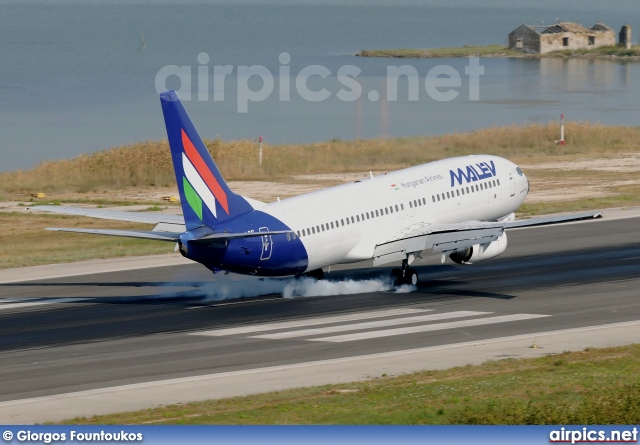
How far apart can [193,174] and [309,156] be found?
55690 millimetres

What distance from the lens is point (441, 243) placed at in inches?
1836

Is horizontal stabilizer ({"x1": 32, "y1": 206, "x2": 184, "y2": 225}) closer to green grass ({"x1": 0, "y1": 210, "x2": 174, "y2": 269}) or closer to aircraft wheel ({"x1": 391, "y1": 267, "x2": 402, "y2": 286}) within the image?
aircraft wheel ({"x1": 391, "y1": 267, "x2": 402, "y2": 286})

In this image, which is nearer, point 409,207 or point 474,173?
point 409,207

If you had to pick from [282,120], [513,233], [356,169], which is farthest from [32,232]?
[282,120]

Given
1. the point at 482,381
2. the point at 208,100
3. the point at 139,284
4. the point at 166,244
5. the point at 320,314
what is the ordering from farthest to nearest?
1. the point at 208,100
2. the point at 166,244
3. the point at 139,284
4. the point at 320,314
5. the point at 482,381

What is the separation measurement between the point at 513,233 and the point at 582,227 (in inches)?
161

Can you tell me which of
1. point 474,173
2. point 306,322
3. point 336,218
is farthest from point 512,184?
point 306,322

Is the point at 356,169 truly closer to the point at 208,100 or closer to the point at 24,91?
the point at 208,100

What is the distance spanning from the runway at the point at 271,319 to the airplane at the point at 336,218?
5.87ft

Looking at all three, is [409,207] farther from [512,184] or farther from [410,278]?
[512,184]

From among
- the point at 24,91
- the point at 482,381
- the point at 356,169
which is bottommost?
the point at 482,381

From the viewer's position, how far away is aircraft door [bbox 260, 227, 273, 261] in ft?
139

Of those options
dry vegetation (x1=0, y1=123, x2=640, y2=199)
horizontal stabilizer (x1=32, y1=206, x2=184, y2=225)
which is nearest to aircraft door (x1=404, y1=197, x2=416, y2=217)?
horizontal stabilizer (x1=32, y1=206, x2=184, y2=225)

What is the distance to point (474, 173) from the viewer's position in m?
53.2
